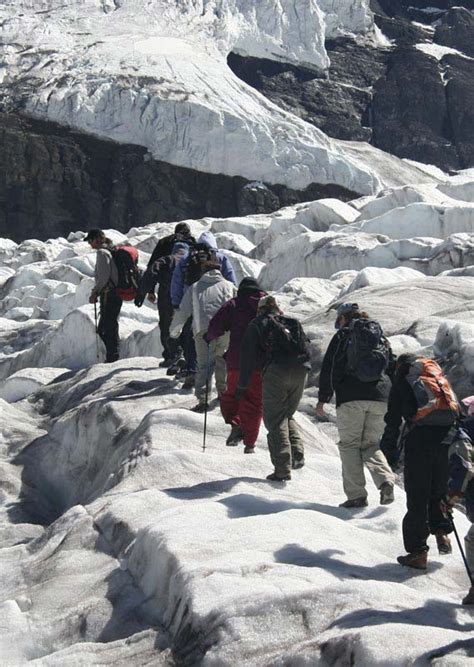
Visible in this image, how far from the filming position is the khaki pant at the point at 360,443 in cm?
739

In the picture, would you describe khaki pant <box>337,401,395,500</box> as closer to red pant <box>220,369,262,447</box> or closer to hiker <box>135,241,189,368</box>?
red pant <box>220,369,262,447</box>

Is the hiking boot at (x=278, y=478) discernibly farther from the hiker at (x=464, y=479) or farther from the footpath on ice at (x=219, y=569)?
the hiker at (x=464, y=479)

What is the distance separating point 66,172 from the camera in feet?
204

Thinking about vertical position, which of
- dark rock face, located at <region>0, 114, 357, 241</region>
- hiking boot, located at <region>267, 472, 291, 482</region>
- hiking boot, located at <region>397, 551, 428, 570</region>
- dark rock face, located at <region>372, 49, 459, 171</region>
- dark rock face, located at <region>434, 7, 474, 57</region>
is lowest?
dark rock face, located at <region>0, 114, 357, 241</region>

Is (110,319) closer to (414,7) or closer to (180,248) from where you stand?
(180,248)

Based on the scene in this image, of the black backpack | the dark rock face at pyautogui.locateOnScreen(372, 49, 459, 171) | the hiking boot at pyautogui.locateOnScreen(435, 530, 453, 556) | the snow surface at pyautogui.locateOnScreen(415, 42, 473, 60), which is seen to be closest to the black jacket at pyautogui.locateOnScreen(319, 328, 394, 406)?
the hiking boot at pyautogui.locateOnScreen(435, 530, 453, 556)

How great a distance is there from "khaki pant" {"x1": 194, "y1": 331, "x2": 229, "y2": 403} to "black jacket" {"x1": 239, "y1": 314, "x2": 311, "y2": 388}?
171 cm

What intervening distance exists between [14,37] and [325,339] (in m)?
55.5

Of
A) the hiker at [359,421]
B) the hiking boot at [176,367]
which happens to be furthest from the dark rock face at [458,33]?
the hiker at [359,421]

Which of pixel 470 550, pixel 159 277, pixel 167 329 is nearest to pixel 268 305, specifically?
pixel 470 550

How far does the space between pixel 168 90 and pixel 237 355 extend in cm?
5050

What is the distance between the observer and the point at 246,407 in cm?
859

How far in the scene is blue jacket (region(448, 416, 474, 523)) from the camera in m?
5.76

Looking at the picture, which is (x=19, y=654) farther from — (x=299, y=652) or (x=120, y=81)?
(x=120, y=81)
